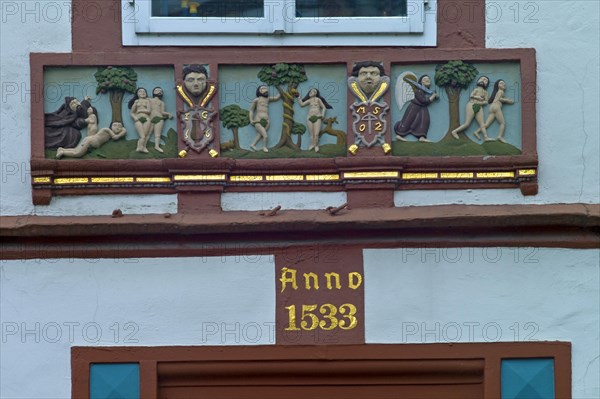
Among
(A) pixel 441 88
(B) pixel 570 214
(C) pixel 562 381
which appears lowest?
(C) pixel 562 381

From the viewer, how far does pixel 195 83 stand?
991 centimetres

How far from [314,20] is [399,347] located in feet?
6.67

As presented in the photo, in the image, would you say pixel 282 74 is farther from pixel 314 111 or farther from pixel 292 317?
pixel 292 317

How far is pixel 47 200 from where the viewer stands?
9859 millimetres

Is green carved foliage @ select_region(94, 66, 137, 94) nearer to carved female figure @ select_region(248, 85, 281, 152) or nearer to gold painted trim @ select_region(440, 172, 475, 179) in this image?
carved female figure @ select_region(248, 85, 281, 152)

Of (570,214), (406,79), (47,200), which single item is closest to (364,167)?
(406,79)

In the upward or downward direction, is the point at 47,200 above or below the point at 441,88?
below

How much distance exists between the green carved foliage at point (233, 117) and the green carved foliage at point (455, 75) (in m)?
1.18

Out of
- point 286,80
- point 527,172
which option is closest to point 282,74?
point 286,80

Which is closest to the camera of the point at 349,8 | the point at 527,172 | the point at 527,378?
the point at 527,378

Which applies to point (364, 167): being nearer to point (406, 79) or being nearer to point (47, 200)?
point (406, 79)

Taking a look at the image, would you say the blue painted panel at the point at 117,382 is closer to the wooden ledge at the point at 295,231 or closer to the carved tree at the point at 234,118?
the wooden ledge at the point at 295,231

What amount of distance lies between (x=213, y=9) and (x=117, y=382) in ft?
7.62

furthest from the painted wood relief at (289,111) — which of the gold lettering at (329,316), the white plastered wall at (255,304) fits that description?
the gold lettering at (329,316)
